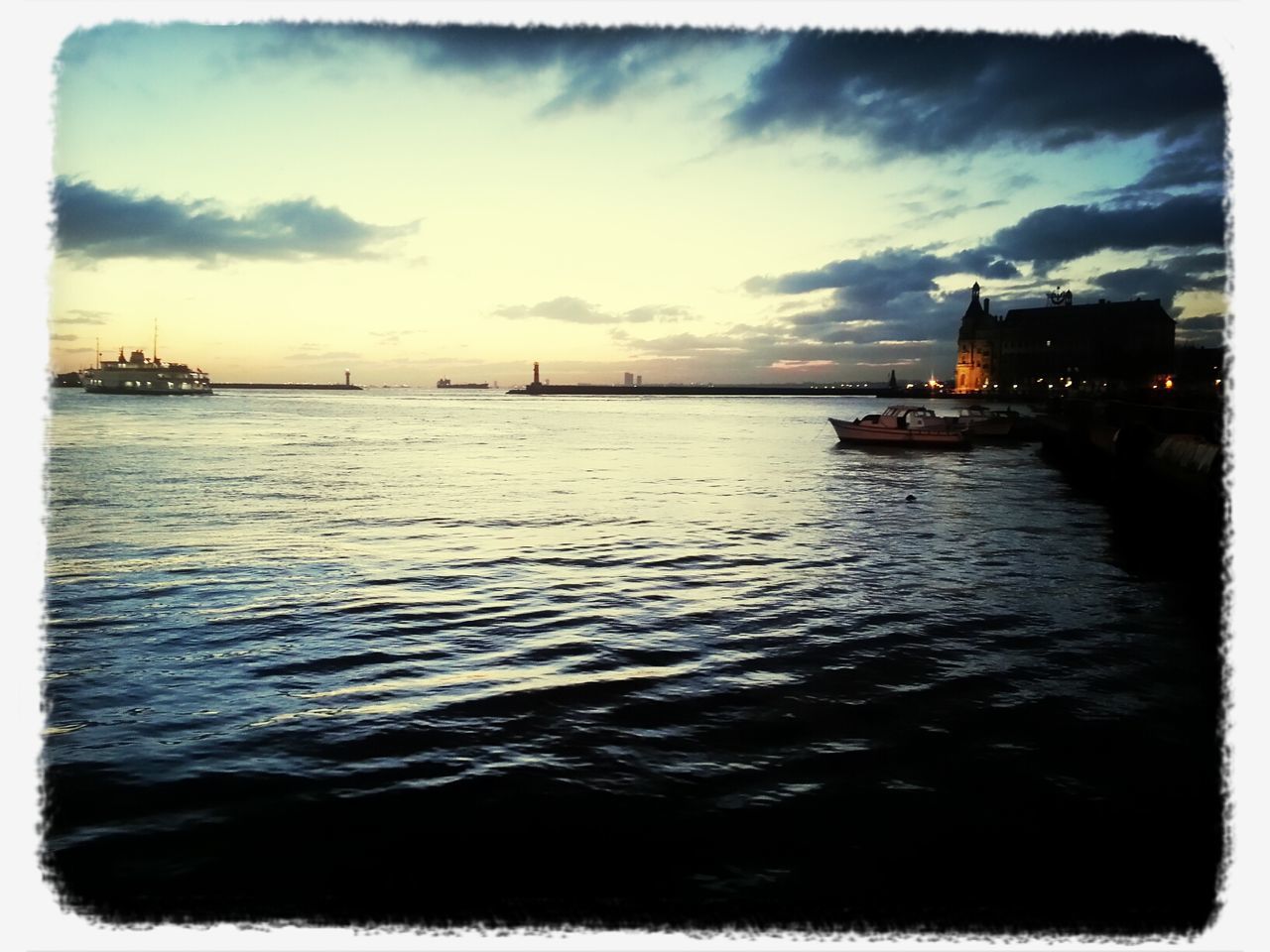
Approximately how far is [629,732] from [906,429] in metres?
50.9

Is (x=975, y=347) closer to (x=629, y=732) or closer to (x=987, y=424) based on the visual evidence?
(x=987, y=424)

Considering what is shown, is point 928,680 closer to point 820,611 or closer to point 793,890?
point 820,611

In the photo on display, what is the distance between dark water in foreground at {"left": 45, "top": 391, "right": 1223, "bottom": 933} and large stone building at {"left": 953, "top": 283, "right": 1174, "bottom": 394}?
376ft

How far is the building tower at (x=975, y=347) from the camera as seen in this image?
166 meters

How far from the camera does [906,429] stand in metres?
54.7

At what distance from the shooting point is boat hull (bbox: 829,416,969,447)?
53719 mm

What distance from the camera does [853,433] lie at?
58.2 meters

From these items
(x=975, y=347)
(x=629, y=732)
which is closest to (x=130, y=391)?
(x=975, y=347)

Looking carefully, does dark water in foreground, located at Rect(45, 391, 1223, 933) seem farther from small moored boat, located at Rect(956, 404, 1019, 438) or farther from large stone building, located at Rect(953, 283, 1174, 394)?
large stone building, located at Rect(953, 283, 1174, 394)

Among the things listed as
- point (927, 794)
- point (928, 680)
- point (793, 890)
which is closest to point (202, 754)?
point (793, 890)

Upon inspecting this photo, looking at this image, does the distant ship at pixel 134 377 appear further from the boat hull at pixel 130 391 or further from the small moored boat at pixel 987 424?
the small moored boat at pixel 987 424

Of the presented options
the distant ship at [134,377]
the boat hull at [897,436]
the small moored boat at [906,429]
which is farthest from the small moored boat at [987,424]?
the distant ship at [134,377]

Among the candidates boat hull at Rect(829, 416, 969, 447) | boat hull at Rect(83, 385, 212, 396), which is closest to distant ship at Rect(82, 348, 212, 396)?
boat hull at Rect(83, 385, 212, 396)

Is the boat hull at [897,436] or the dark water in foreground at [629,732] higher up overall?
the boat hull at [897,436]
